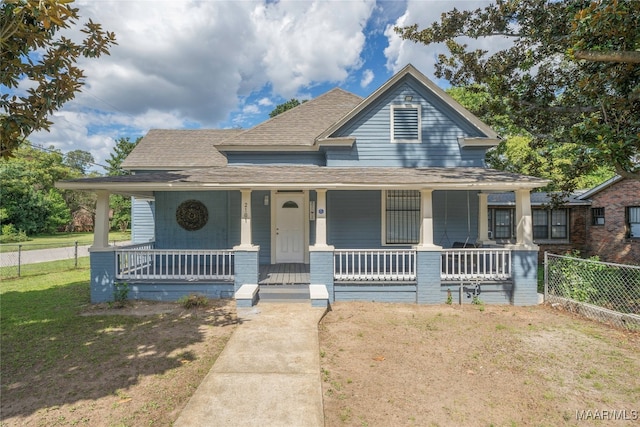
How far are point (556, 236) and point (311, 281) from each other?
45.9ft

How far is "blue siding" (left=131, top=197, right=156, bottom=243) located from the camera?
12.7 metres

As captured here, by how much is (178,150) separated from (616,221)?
19.7 m

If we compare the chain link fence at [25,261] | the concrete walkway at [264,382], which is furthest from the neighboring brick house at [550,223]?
the chain link fence at [25,261]

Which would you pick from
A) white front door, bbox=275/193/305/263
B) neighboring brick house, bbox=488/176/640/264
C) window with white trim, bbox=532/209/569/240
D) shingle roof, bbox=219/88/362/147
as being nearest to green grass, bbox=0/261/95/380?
white front door, bbox=275/193/305/263

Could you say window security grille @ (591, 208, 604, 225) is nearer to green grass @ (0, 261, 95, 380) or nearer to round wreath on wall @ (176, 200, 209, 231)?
round wreath on wall @ (176, 200, 209, 231)

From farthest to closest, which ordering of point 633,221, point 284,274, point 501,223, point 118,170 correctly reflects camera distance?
1. point 118,170
2. point 501,223
3. point 633,221
4. point 284,274

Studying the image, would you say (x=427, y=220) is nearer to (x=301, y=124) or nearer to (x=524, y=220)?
(x=524, y=220)

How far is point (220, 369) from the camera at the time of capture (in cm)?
436

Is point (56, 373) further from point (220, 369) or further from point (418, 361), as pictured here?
point (418, 361)

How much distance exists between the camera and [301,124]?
11.3 meters

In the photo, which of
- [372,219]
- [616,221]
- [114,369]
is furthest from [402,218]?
[616,221]

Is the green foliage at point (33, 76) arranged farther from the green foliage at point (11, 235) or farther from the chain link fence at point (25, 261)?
the green foliage at point (11, 235)

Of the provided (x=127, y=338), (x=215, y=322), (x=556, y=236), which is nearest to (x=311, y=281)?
(x=215, y=322)

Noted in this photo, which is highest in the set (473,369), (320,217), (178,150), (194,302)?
(178,150)
